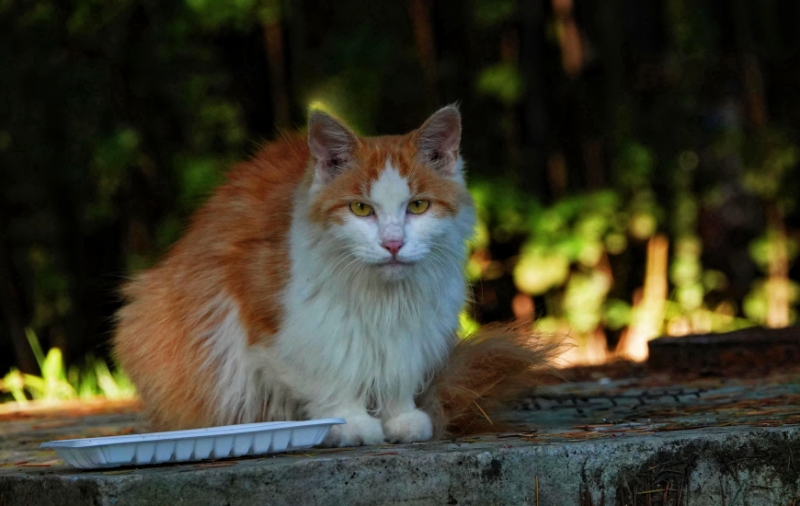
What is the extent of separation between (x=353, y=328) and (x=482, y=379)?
0.46 meters

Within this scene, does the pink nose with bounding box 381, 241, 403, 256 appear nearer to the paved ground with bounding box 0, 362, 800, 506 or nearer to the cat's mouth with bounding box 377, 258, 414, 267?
the cat's mouth with bounding box 377, 258, 414, 267

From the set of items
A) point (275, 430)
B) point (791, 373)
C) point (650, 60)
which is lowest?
point (791, 373)

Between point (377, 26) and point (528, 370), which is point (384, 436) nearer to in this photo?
point (528, 370)

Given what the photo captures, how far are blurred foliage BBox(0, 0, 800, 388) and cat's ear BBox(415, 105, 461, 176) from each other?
12.9ft

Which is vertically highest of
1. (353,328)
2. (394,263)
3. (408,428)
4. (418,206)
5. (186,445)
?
(418,206)

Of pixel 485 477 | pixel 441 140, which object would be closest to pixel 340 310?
pixel 441 140

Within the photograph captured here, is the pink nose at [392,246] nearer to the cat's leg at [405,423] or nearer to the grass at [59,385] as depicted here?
the cat's leg at [405,423]

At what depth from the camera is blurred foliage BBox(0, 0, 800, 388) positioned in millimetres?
7395

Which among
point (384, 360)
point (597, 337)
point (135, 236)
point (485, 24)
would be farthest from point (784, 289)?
point (384, 360)

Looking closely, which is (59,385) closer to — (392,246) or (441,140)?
(441,140)

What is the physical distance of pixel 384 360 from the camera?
9.48 feet

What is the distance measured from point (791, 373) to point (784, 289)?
4209mm

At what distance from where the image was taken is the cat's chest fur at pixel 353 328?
9.40 feet

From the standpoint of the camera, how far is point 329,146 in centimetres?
303
